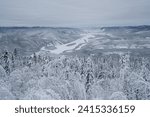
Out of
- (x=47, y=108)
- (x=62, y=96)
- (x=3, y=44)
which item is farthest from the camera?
(x=3, y=44)

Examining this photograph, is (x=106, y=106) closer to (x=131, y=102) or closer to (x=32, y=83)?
(x=131, y=102)

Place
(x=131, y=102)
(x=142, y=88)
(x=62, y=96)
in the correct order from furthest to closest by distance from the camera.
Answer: (x=142, y=88) → (x=62, y=96) → (x=131, y=102)

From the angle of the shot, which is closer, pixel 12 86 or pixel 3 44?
pixel 12 86

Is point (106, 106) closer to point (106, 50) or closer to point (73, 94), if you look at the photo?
point (73, 94)

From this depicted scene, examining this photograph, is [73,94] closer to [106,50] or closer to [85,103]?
[85,103]

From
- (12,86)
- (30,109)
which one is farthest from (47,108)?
(12,86)

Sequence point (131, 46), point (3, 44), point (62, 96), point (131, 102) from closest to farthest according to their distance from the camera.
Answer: point (131, 102) → point (62, 96) → point (131, 46) → point (3, 44)

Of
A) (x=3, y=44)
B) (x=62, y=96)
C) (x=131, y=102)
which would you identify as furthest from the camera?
(x=3, y=44)

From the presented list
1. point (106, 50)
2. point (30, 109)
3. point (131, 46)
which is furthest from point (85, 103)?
point (106, 50)

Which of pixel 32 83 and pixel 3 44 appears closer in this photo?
pixel 32 83
